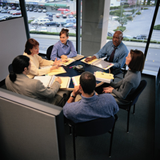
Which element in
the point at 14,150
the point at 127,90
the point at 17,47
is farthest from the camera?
the point at 17,47

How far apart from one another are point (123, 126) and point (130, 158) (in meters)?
0.58

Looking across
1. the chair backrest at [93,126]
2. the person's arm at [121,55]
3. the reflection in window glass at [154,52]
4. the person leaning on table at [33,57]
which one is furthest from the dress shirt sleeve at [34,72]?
the reflection in window glass at [154,52]

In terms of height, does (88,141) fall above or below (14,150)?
below

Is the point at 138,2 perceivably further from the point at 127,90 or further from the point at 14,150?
the point at 14,150

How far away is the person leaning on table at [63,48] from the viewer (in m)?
2.92

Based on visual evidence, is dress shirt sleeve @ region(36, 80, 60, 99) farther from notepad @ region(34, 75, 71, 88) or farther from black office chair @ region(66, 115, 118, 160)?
black office chair @ region(66, 115, 118, 160)

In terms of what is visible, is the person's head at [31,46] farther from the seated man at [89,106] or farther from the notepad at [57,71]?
the seated man at [89,106]

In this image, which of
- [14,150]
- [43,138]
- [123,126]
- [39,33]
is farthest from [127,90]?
[39,33]

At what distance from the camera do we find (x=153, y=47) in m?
3.81

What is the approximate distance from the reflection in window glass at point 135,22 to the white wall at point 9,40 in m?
2.59

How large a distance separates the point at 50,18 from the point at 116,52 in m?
2.94

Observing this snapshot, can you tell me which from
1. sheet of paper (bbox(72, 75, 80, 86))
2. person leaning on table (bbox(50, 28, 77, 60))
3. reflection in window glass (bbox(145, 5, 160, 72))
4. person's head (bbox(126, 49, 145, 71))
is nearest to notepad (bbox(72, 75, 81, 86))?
sheet of paper (bbox(72, 75, 80, 86))

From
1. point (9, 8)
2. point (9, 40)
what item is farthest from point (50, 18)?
point (9, 40)

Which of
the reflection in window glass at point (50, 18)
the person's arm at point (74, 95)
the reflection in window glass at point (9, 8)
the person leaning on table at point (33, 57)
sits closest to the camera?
the person's arm at point (74, 95)
